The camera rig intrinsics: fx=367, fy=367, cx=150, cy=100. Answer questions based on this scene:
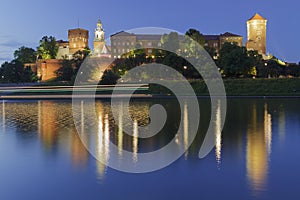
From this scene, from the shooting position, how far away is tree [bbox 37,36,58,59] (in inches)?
2980

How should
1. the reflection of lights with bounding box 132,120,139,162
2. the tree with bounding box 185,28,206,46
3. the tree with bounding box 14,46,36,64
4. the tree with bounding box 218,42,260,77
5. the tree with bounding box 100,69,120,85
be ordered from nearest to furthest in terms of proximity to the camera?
the reflection of lights with bounding box 132,120,139,162, the tree with bounding box 218,42,260,77, the tree with bounding box 100,69,120,85, the tree with bounding box 185,28,206,46, the tree with bounding box 14,46,36,64

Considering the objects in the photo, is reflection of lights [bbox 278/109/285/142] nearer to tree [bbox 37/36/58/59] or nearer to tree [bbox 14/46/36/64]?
tree [bbox 37/36/58/59]

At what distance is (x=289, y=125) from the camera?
12.6 metres

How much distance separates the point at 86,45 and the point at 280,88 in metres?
61.1

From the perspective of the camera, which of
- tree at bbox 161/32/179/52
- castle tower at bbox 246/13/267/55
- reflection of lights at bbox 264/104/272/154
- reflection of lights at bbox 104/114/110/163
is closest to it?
reflection of lights at bbox 104/114/110/163

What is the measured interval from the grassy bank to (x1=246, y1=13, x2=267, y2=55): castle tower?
54847 millimetres

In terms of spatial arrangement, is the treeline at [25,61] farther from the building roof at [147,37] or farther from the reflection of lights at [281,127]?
the reflection of lights at [281,127]

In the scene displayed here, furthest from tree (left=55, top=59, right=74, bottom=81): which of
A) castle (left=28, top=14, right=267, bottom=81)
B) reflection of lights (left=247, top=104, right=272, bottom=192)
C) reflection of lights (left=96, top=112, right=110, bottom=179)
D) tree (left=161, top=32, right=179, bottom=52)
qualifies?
reflection of lights (left=247, top=104, right=272, bottom=192)

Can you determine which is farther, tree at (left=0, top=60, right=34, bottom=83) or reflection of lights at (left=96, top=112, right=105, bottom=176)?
tree at (left=0, top=60, right=34, bottom=83)

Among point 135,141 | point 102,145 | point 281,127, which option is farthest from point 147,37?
point 102,145

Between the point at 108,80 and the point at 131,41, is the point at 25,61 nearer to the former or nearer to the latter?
the point at 131,41

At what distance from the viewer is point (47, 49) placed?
76.4 metres

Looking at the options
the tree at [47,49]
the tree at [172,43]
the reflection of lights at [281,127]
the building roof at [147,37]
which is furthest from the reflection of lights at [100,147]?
the building roof at [147,37]

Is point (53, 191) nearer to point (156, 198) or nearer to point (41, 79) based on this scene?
point (156, 198)
